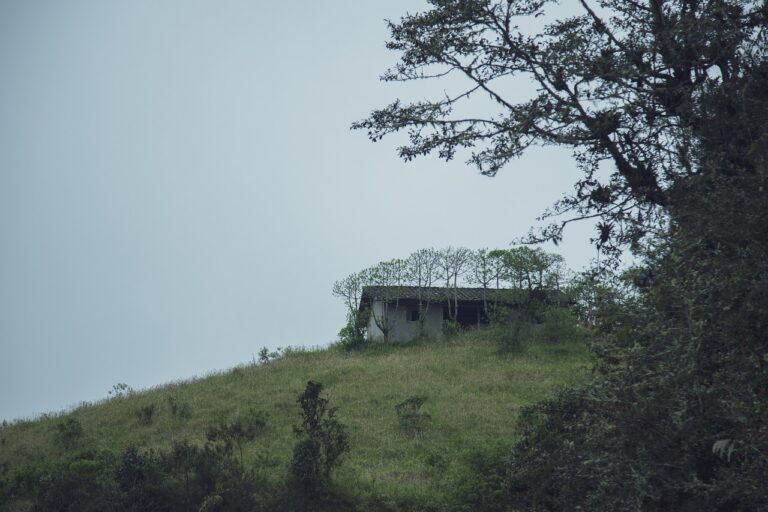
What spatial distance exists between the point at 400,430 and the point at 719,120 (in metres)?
13.8

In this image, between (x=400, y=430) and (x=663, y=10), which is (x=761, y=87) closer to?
(x=663, y=10)

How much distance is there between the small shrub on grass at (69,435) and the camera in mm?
24438

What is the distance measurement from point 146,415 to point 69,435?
2534 mm

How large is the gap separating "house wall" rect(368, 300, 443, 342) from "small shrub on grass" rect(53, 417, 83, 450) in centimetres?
1743

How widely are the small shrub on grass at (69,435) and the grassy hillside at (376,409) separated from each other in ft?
0.72

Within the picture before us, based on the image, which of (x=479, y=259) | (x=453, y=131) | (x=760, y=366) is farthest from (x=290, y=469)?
(x=479, y=259)

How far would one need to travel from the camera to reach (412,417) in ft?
70.6

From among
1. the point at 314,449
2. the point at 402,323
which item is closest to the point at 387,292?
the point at 402,323

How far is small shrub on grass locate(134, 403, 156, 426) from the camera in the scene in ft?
85.1

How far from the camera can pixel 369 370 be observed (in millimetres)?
30156

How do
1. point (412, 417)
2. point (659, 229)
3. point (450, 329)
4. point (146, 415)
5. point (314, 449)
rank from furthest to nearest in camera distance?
point (450, 329) < point (146, 415) < point (412, 417) < point (314, 449) < point (659, 229)

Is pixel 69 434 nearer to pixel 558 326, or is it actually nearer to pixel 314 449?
pixel 314 449

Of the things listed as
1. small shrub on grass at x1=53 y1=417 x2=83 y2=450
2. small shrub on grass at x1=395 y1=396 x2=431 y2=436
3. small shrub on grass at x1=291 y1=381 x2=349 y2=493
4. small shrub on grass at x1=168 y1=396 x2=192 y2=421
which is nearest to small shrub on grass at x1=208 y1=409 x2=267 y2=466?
small shrub on grass at x1=291 y1=381 x2=349 y2=493

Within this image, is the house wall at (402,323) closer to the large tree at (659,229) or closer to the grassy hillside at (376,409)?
the grassy hillside at (376,409)
